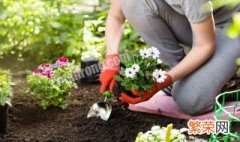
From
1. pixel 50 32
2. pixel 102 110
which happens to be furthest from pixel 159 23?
pixel 50 32

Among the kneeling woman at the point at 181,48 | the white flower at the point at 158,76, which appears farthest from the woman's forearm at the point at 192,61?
the white flower at the point at 158,76

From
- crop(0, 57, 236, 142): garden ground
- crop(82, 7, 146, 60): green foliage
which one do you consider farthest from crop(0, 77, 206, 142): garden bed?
Result: crop(82, 7, 146, 60): green foliage

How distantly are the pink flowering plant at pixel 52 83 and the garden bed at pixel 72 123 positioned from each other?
0.22ft

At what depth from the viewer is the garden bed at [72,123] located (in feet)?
7.10

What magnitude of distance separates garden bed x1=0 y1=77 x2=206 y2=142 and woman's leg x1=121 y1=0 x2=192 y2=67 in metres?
0.36

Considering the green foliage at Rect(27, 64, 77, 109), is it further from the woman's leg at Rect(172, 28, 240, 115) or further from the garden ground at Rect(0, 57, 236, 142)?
the woman's leg at Rect(172, 28, 240, 115)

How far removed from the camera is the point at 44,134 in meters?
2.22

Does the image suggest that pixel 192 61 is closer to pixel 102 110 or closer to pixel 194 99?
pixel 194 99

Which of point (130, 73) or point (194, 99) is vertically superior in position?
point (130, 73)

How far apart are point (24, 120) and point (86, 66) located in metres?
0.74

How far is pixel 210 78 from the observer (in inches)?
90.4

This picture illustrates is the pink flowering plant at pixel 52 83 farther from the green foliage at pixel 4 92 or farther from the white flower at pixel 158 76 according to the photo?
the white flower at pixel 158 76

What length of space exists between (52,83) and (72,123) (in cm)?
25

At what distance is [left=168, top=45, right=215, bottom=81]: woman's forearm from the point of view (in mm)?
2188
